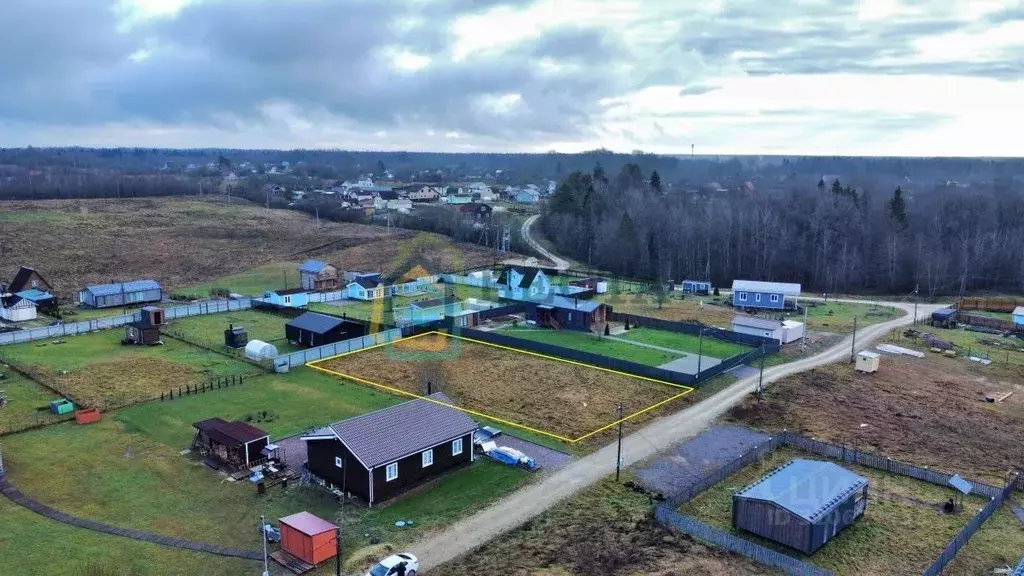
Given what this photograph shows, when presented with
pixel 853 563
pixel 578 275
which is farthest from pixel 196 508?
pixel 578 275

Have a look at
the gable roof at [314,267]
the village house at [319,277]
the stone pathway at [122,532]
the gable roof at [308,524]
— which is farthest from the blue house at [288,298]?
the gable roof at [308,524]

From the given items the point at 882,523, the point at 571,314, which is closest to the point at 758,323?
the point at 571,314

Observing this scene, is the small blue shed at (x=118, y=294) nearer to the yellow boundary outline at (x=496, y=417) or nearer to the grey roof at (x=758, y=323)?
the yellow boundary outline at (x=496, y=417)

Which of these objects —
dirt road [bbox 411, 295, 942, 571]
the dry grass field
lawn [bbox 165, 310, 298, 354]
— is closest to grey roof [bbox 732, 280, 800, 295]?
dirt road [bbox 411, 295, 942, 571]

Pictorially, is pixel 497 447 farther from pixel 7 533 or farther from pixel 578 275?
pixel 578 275

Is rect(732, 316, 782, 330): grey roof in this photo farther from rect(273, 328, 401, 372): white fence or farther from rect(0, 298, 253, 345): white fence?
rect(0, 298, 253, 345): white fence
